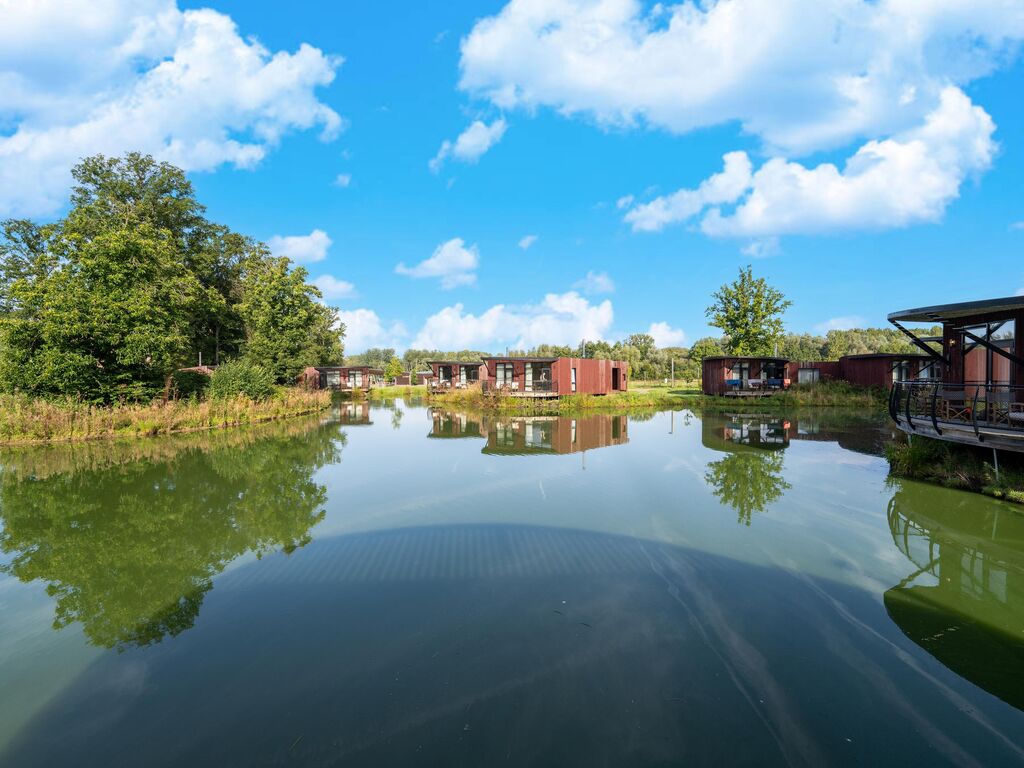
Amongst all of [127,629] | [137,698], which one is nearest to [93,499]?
[127,629]

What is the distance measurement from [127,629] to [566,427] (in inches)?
668

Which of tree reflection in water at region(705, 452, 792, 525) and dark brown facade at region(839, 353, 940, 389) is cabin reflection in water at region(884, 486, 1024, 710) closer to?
tree reflection in water at region(705, 452, 792, 525)

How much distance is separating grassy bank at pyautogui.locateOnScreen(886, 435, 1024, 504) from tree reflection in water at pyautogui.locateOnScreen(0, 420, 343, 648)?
11651 mm

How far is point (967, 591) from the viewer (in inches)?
195

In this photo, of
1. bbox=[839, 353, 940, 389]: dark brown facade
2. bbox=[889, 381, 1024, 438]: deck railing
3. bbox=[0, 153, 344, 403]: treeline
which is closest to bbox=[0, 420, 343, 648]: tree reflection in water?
bbox=[0, 153, 344, 403]: treeline

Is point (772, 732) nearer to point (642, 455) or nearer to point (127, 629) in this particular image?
point (127, 629)

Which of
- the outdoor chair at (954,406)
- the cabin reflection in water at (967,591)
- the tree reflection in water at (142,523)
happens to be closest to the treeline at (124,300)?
the tree reflection in water at (142,523)

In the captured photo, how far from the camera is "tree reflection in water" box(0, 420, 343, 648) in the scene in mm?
4906

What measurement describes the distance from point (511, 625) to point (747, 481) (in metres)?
7.59

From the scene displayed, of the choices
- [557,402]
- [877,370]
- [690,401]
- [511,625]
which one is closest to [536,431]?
[557,402]

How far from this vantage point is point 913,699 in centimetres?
326

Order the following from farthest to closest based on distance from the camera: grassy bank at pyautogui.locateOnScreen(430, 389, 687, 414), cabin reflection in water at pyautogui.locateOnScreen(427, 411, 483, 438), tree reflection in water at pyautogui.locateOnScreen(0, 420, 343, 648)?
grassy bank at pyautogui.locateOnScreen(430, 389, 687, 414) → cabin reflection in water at pyautogui.locateOnScreen(427, 411, 483, 438) → tree reflection in water at pyautogui.locateOnScreen(0, 420, 343, 648)

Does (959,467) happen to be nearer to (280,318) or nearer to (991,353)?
(991,353)

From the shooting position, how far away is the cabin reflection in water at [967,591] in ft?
12.1
